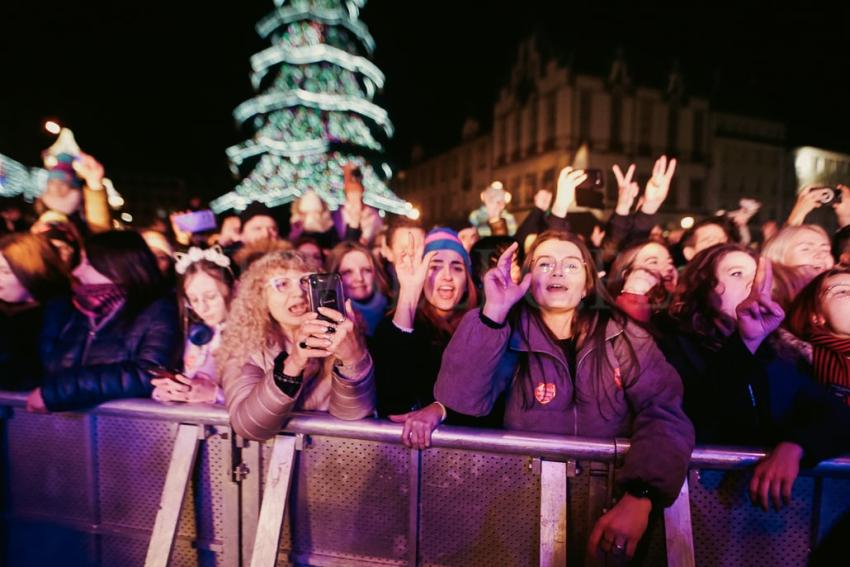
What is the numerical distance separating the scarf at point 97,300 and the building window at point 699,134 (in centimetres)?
4034

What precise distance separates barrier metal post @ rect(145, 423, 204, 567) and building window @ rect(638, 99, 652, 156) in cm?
3748

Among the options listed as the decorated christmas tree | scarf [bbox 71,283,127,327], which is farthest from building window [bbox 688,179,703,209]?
scarf [bbox 71,283,127,327]

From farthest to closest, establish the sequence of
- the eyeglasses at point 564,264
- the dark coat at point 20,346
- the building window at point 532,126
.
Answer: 1. the building window at point 532,126
2. the dark coat at point 20,346
3. the eyeglasses at point 564,264

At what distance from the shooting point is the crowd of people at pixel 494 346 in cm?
205

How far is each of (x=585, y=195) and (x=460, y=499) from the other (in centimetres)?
320

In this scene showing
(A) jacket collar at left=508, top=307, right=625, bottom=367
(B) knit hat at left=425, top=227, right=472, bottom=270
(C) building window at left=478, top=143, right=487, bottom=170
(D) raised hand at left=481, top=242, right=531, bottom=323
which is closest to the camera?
(D) raised hand at left=481, top=242, right=531, bottom=323

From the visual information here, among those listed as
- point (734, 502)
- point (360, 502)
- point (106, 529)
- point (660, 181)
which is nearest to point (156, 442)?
point (106, 529)

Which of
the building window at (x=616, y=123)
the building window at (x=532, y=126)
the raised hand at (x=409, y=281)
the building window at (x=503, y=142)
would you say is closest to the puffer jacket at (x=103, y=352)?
the raised hand at (x=409, y=281)

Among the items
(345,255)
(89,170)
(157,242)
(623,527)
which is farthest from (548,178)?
(623,527)

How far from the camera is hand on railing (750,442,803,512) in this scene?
6.38 feet

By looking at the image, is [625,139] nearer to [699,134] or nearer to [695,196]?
[699,134]

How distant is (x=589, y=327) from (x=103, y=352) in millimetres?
2768

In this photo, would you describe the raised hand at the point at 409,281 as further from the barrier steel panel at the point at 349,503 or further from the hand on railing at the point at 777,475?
the hand on railing at the point at 777,475

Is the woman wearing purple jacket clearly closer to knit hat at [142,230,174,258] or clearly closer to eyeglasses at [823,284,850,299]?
eyeglasses at [823,284,850,299]
